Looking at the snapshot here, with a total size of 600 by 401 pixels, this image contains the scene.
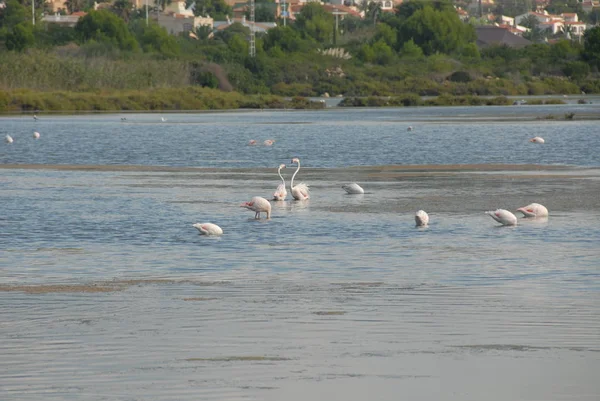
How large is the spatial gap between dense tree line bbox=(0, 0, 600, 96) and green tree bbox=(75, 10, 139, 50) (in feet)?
0.33

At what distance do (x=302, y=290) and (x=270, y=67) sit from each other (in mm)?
107380

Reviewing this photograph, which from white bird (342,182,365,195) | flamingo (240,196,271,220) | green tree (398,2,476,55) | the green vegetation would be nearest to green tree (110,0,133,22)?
the green vegetation

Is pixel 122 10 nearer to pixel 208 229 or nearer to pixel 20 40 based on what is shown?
pixel 20 40

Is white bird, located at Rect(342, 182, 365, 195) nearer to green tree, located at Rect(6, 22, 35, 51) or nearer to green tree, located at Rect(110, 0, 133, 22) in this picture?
green tree, located at Rect(6, 22, 35, 51)

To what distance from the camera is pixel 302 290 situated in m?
12.9

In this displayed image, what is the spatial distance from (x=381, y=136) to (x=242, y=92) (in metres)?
59.5

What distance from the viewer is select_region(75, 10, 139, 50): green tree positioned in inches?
4872

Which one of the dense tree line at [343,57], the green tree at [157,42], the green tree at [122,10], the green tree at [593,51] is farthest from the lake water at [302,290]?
the green tree at [122,10]

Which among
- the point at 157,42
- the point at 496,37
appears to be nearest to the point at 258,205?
the point at 157,42

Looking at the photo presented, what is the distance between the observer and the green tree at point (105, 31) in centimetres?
12375

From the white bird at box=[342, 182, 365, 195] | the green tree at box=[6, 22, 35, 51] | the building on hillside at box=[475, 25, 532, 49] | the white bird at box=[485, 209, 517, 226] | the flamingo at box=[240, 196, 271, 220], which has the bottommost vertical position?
the building on hillside at box=[475, 25, 532, 49]

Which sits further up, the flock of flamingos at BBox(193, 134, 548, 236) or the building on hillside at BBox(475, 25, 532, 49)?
the flock of flamingos at BBox(193, 134, 548, 236)

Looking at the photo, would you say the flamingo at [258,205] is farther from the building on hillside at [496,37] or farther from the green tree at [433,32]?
the building on hillside at [496,37]

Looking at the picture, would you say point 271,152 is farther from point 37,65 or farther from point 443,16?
point 443,16
